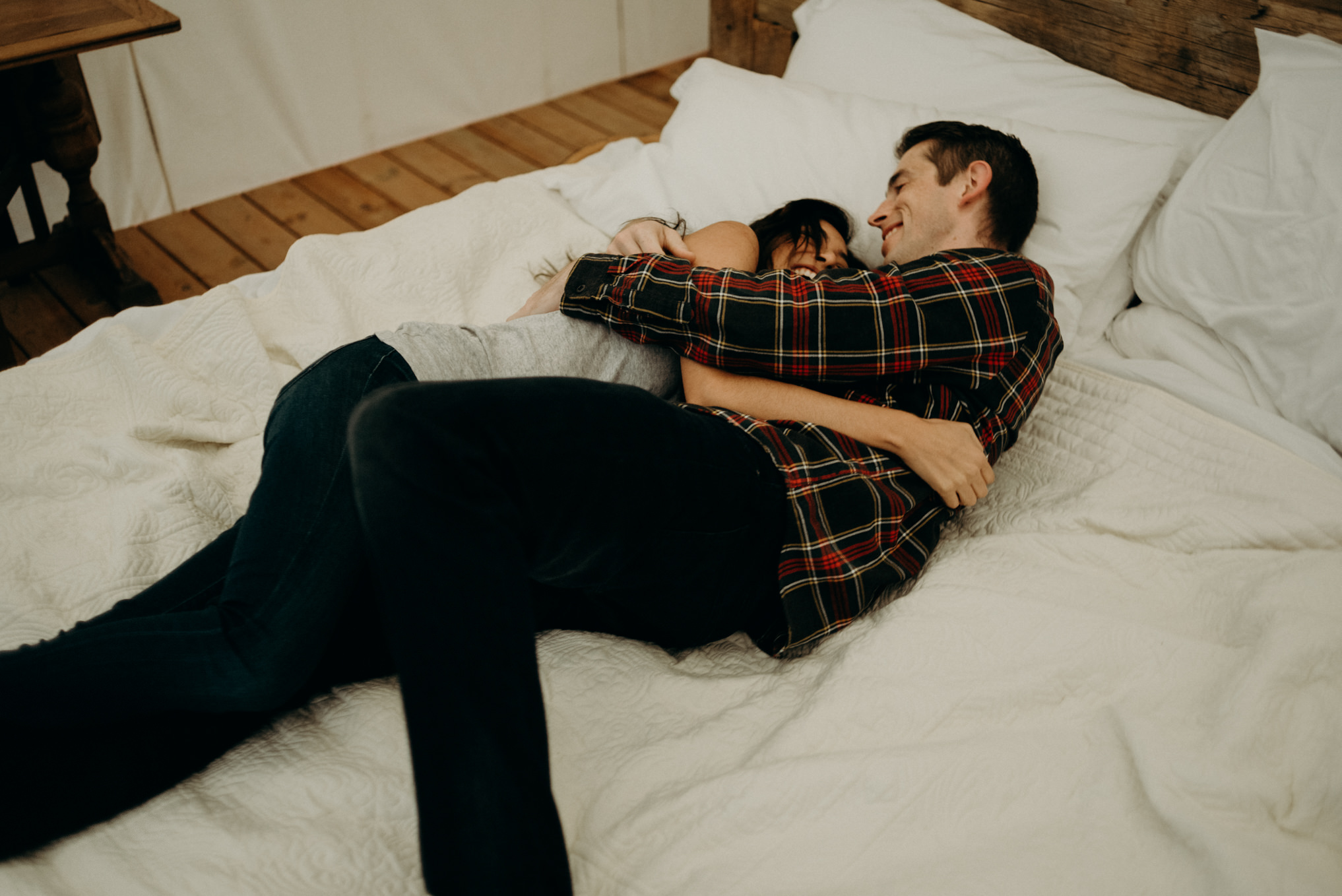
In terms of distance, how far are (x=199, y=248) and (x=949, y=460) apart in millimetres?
2171

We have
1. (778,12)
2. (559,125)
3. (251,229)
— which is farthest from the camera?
(559,125)

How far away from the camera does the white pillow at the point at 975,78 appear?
140 centimetres

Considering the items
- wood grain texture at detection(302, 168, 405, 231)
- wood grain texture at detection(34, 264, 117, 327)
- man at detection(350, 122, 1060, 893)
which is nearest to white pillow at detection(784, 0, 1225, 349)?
man at detection(350, 122, 1060, 893)

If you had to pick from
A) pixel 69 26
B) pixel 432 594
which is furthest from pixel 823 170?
pixel 69 26

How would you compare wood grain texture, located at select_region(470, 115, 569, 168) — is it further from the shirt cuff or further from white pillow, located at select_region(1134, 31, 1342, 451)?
white pillow, located at select_region(1134, 31, 1342, 451)

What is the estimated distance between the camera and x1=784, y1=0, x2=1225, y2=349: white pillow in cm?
140

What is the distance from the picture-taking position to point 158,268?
2328 mm

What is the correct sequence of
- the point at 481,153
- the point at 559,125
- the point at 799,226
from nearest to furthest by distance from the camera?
the point at 799,226
the point at 481,153
the point at 559,125

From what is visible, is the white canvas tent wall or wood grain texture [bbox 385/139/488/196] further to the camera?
wood grain texture [bbox 385/139/488/196]

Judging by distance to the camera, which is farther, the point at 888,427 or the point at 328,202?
the point at 328,202

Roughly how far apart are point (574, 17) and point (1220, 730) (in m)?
3.03

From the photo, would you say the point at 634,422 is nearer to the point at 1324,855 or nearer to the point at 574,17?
the point at 1324,855

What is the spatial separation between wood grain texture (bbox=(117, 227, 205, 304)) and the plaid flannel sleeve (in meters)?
1.67

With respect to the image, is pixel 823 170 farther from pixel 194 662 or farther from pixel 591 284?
pixel 194 662
